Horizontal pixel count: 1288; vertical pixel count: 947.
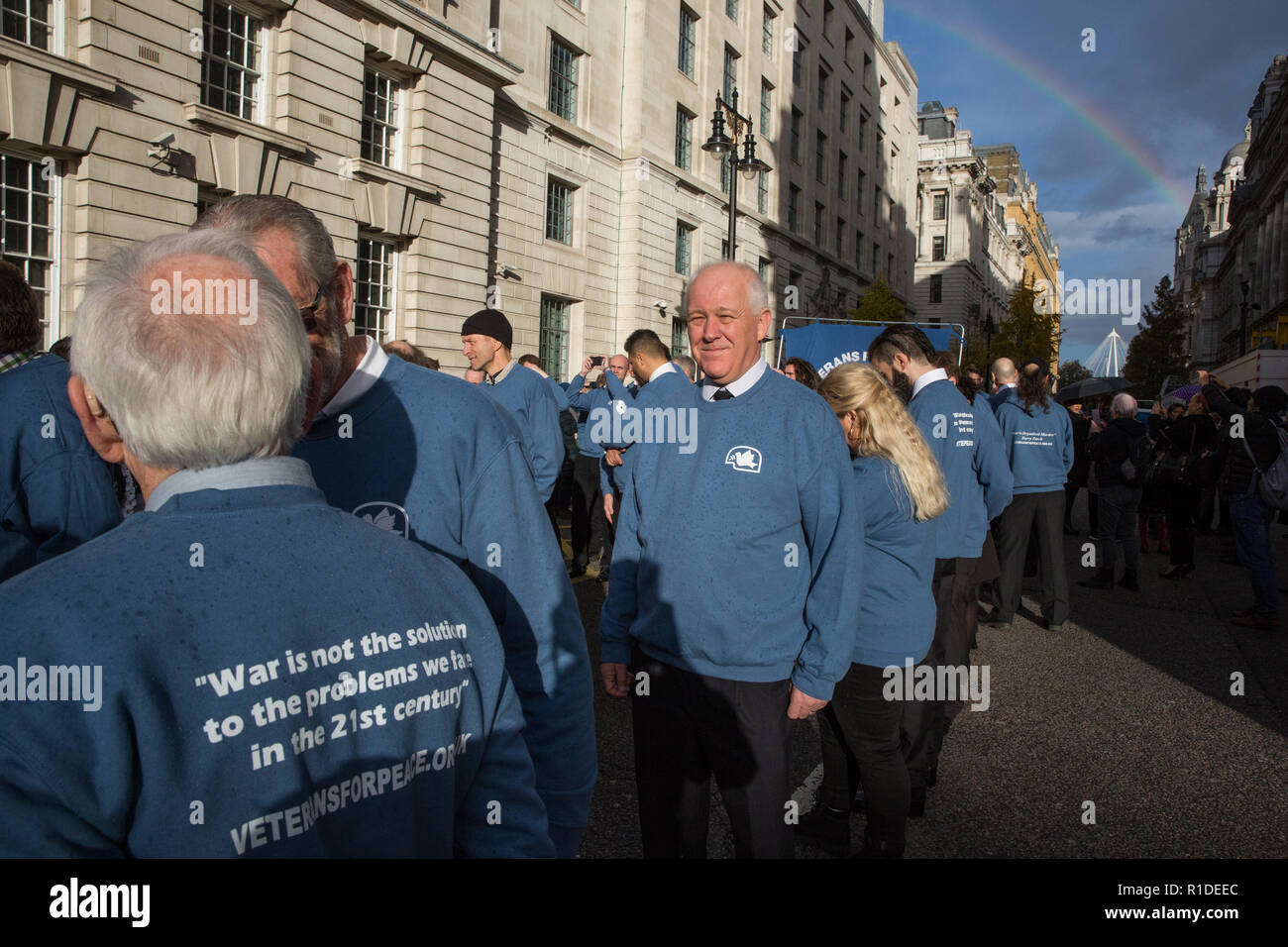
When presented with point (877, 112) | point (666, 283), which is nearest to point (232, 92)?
point (666, 283)

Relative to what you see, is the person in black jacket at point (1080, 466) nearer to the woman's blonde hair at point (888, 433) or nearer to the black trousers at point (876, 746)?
the woman's blonde hair at point (888, 433)

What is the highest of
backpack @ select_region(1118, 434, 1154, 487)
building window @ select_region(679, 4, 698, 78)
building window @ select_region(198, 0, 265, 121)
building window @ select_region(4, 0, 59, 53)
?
building window @ select_region(679, 4, 698, 78)

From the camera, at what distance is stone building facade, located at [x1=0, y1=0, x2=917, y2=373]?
11273 millimetres

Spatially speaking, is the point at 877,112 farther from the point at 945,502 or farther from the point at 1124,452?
the point at 945,502

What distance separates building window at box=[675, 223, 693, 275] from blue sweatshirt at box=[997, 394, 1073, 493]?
2019cm

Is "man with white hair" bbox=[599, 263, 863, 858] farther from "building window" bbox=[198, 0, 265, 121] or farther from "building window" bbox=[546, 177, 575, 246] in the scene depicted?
"building window" bbox=[546, 177, 575, 246]

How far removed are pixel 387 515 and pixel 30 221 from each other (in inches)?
484

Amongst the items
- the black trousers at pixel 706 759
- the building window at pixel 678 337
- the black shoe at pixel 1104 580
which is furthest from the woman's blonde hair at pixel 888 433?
the building window at pixel 678 337

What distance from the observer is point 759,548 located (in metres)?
2.69

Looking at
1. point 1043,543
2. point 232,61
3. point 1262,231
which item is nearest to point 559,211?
point 232,61

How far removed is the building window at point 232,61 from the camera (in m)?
13.3

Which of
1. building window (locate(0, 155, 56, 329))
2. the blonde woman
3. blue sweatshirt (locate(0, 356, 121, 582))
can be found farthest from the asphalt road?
building window (locate(0, 155, 56, 329))
